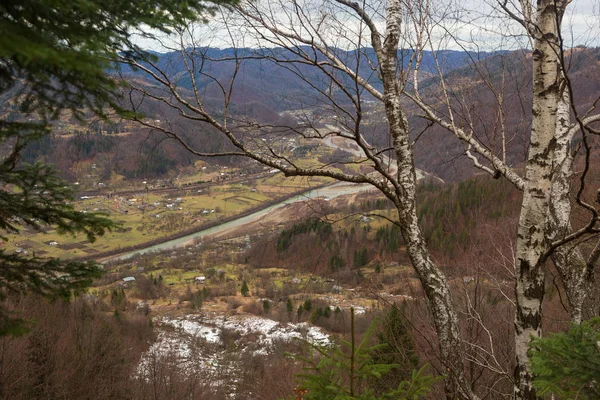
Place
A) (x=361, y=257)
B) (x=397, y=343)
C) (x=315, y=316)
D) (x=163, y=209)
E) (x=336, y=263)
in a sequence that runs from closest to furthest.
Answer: (x=397, y=343), (x=315, y=316), (x=336, y=263), (x=361, y=257), (x=163, y=209)

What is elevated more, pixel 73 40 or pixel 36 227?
pixel 73 40

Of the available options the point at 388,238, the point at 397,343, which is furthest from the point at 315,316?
the point at 397,343

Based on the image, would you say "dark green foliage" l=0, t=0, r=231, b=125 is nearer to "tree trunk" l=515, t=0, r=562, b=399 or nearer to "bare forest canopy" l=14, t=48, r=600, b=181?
"bare forest canopy" l=14, t=48, r=600, b=181

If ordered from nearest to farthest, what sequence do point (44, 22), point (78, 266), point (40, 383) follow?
point (44, 22) → point (78, 266) → point (40, 383)

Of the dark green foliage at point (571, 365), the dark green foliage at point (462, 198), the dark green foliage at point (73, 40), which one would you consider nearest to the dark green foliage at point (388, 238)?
the dark green foliage at point (462, 198)

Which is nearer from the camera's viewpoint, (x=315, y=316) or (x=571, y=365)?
(x=571, y=365)

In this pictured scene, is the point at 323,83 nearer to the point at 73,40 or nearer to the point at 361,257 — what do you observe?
the point at 73,40

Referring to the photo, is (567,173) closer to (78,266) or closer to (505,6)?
(505,6)

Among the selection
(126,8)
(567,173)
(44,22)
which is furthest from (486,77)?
(44,22)
